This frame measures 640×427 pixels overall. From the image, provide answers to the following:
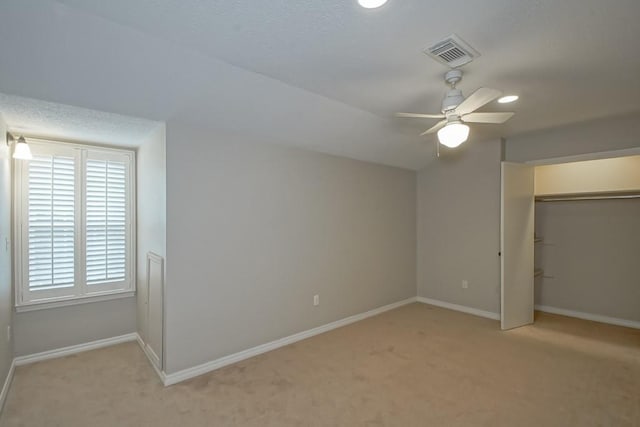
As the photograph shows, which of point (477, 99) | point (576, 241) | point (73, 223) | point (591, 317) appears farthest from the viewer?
point (576, 241)

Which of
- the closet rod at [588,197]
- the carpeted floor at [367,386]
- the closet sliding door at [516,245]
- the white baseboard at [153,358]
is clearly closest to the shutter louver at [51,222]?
the carpeted floor at [367,386]

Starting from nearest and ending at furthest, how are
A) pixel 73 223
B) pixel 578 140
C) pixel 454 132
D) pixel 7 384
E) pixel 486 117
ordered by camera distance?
pixel 454 132, pixel 486 117, pixel 7 384, pixel 73 223, pixel 578 140

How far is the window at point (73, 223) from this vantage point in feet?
9.90

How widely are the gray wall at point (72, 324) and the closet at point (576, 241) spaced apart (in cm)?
453

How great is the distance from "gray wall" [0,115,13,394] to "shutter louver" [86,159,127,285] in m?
0.63

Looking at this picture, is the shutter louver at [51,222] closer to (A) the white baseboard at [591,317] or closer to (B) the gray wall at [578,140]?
(B) the gray wall at [578,140]

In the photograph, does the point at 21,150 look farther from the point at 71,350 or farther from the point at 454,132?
the point at 454,132

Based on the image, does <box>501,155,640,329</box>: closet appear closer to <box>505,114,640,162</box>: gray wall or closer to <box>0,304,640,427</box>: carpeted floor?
<box>505,114,640,162</box>: gray wall

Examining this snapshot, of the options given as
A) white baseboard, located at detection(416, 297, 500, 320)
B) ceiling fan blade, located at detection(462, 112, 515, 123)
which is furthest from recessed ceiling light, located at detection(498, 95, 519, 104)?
white baseboard, located at detection(416, 297, 500, 320)

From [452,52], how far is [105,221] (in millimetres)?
3702

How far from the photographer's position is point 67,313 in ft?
10.6

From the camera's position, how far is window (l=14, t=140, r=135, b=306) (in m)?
3.02

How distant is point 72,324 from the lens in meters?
3.27

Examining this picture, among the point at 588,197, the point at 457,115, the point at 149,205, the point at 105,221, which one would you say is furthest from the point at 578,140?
the point at 105,221
